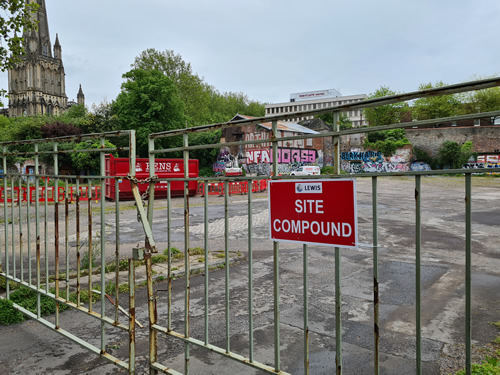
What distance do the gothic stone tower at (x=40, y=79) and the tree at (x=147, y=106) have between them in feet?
197

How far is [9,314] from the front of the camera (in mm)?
4371

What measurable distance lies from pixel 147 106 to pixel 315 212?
38.8 meters

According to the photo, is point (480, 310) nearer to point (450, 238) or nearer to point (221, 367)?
point (221, 367)

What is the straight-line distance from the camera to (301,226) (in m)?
2.26

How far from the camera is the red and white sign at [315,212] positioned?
204cm

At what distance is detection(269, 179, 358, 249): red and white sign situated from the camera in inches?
80.4

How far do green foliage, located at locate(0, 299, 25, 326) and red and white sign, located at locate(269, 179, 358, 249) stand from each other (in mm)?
3728

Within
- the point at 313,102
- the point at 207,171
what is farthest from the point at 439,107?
the point at 313,102

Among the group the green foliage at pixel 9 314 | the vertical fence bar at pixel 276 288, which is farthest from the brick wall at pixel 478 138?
the green foliage at pixel 9 314

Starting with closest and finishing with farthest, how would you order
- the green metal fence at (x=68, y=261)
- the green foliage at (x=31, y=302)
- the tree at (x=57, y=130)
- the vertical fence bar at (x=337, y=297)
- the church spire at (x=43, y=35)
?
1. the vertical fence bar at (x=337, y=297)
2. the green metal fence at (x=68, y=261)
3. the green foliage at (x=31, y=302)
4. the tree at (x=57, y=130)
5. the church spire at (x=43, y=35)

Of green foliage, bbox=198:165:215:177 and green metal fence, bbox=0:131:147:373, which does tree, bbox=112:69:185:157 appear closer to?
green foliage, bbox=198:165:215:177

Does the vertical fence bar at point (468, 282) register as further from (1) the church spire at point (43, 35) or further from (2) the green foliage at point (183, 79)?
(1) the church spire at point (43, 35)

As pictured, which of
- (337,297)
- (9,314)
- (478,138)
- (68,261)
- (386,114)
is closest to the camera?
(337,297)

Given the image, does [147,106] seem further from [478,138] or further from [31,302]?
[478,138]
